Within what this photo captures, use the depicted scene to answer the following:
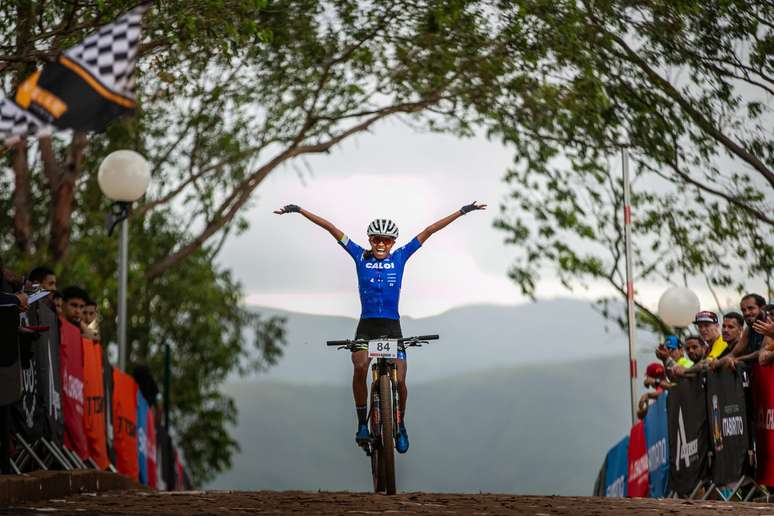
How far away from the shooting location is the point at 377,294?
1267cm

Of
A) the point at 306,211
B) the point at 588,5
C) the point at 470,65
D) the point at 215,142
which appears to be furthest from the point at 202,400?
the point at 306,211

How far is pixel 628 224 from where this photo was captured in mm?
21078

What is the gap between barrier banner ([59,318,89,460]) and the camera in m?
13.7

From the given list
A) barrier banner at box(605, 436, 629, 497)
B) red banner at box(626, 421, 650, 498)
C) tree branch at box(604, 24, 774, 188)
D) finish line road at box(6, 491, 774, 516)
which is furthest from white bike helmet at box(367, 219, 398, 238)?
tree branch at box(604, 24, 774, 188)

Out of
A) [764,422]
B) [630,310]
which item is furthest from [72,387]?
[630,310]

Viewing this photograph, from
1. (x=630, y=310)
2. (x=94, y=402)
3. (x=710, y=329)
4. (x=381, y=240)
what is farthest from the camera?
(x=630, y=310)

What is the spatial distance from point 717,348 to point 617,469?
6.48m

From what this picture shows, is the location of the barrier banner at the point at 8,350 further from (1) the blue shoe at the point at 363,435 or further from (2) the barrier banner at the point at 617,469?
(2) the barrier banner at the point at 617,469

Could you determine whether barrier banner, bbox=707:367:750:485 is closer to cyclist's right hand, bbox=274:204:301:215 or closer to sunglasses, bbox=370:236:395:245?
sunglasses, bbox=370:236:395:245

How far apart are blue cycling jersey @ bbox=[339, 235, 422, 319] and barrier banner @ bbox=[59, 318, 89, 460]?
9.61ft

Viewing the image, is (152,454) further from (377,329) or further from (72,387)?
(377,329)

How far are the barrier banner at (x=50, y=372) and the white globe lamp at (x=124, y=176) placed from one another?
6212 millimetres

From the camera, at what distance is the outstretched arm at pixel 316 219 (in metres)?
13.1

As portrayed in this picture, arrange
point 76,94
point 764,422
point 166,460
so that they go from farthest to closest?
1. point 166,460
2. point 764,422
3. point 76,94
